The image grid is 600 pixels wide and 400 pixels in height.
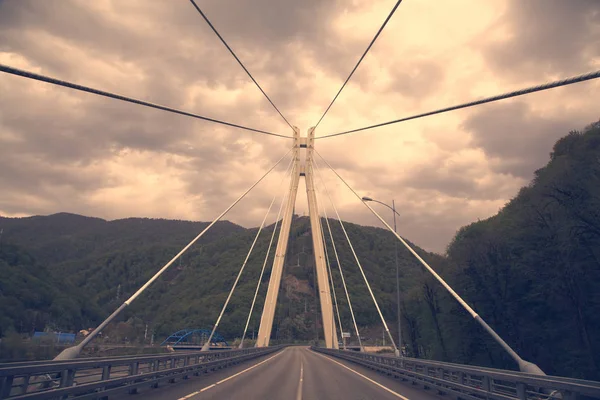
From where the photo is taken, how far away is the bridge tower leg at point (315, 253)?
5466cm

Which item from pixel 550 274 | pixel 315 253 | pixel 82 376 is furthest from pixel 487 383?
pixel 315 253

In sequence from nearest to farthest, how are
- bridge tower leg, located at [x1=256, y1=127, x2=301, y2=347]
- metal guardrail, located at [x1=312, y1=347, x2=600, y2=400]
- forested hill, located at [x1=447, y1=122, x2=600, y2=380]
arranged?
metal guardrail, located at [x1=312, y1=347, x2=600, y2=400] < forested hill, located at [x1=447, y1=122, x2=600, y2=380] < bridge tower leg, located at [x1=256, y1=127, x2=301, y2=347]

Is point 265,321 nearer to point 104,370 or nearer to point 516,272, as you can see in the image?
point 516,272

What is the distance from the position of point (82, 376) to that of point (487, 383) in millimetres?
10217

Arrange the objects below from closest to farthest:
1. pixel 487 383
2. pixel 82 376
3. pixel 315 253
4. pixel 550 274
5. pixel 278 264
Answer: pixel 82 376 < pixel 487 383 < pixel 550 274 < pixel 278 264 < pixel 315 253

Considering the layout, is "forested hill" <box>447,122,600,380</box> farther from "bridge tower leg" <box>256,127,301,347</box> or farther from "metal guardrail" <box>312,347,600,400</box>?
"bridge tower leg" <box>256,127,301,347</box>

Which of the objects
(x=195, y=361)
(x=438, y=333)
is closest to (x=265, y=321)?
(x=438, y=333)

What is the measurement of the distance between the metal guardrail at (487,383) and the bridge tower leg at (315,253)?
25618 millimetres

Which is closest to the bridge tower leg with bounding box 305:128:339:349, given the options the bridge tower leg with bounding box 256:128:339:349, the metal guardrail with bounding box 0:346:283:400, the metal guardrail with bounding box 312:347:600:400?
the bridge tower leg with bounding box 256:128:339:349

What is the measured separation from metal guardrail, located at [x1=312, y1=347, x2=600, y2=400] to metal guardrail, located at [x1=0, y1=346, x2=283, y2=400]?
383 inches

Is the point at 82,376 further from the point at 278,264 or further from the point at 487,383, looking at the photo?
the point at 278,264

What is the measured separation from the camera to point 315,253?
5809cm

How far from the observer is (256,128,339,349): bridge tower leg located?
54.7 meters

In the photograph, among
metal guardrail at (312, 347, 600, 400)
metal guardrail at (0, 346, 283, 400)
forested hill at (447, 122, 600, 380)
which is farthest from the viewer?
forested hill at (447, 122, 600, 380)
